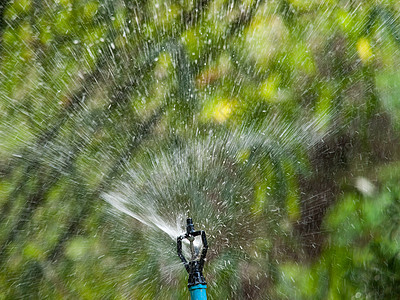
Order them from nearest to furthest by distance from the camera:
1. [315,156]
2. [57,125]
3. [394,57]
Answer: [394,57], [315,156], [57,125]

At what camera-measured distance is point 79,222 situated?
8.25 feet

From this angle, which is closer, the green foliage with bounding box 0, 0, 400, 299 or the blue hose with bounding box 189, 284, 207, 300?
A: the blue hose with bounding box 189, 284, 207, 300

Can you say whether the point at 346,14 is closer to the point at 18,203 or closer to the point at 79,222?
the point at 79,222

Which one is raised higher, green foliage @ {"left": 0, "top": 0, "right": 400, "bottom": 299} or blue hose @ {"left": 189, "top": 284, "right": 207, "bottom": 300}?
green foliage @ {"left": 0, "top": 0, "right": 400, "bottom": 299}

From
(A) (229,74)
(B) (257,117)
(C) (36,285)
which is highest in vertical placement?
(A) (229,74)

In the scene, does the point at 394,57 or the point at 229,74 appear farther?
the point at 229,74

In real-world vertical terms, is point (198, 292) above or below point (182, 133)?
below

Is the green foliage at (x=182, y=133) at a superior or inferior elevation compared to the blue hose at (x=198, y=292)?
superior

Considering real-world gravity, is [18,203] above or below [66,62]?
below

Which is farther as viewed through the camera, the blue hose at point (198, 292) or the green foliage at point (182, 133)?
the green foliage at point (182, 133)

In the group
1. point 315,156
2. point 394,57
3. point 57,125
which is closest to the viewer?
point 394,57

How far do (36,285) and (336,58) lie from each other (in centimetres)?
153

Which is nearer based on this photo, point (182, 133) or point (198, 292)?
point (198, 292)

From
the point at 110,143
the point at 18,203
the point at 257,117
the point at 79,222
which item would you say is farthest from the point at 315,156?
the point at 18,203
